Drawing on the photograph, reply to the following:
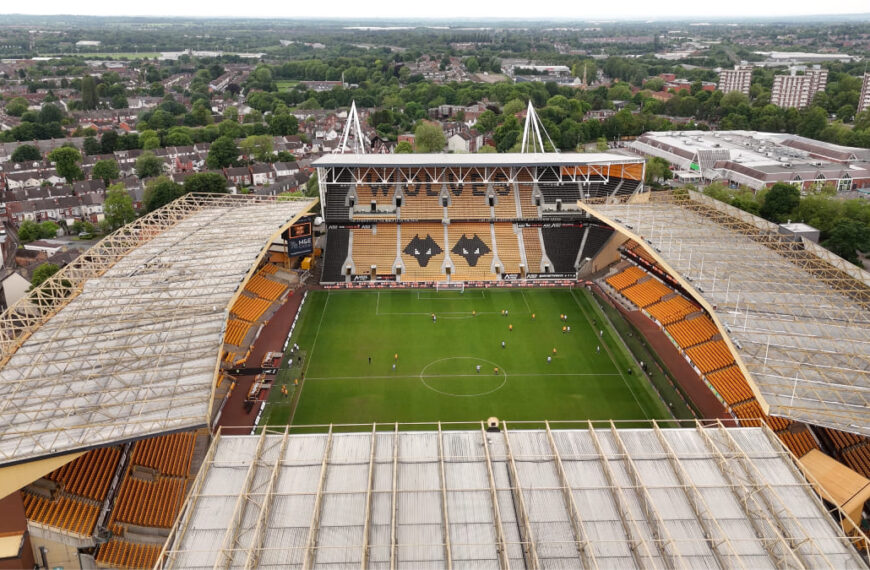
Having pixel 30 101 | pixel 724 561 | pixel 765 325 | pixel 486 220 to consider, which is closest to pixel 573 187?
pixel 486 220

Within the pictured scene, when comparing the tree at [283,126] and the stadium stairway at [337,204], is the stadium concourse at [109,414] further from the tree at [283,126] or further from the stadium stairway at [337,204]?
the tree at [283,126]

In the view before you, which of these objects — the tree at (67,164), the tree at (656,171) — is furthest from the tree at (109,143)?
the tree at (656,171)

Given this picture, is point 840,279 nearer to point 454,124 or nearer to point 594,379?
point 594,379

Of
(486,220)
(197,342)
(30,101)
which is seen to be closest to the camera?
(197,342)

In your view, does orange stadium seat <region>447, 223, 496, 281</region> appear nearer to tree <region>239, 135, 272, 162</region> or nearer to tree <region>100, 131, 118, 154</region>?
tree <region>239, 135, 272, 162</region>

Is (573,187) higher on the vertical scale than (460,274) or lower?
higher
